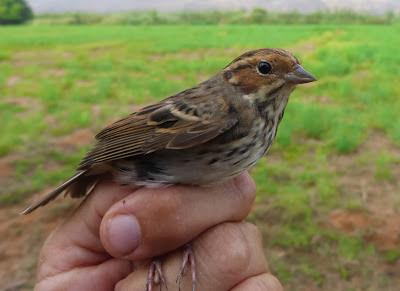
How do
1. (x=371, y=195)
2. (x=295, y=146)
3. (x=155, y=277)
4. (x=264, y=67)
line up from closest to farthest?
(x=155, y=277)
(x=264, y=67)
(x=371, y=195)
(x=295, y=146)

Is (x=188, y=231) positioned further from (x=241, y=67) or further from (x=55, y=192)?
(x=241, y=67)

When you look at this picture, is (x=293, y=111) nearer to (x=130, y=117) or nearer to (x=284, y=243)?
(x=284, y=243)

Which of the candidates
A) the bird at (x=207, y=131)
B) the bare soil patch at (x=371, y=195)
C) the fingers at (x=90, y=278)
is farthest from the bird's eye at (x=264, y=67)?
the bare soil patch at (x=371, y=195)

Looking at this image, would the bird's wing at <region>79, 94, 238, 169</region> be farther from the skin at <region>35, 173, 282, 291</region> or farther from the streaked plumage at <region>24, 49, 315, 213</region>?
the skin at <region>35, 173, 282, 291</region>

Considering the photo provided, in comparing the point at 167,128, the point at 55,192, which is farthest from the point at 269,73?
the point at 55,192

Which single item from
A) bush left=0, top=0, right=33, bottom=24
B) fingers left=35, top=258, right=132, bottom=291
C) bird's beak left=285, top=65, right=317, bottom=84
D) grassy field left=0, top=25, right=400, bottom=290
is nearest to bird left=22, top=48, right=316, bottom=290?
bird's beak left=285, top=65, right=317, bottom=84

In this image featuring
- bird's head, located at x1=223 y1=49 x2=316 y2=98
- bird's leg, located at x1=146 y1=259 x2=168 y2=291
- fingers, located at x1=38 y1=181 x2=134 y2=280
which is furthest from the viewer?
fingers, located at x1=38 y1=181 x2=134 y2=280
